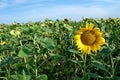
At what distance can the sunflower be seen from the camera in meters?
3.44

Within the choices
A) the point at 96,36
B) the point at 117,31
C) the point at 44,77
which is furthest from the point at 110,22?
the point at 44,77

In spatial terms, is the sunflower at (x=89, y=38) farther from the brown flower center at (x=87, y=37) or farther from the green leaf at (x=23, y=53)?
the green leaf at (x=23, y=53)

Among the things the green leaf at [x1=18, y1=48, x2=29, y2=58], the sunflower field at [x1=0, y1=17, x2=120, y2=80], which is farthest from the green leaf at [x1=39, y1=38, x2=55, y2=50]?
the green leaf at [x1=18, y1=48, x2=29, y2=58]

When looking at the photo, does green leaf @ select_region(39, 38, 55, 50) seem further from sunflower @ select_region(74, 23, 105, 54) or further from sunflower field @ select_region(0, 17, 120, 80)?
sunflower @ select_region(74, 23, 105, 54)

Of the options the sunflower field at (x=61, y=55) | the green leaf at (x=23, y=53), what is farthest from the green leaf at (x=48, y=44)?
the green leaf at (x=23, y=53)

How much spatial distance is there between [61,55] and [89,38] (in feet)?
5.99

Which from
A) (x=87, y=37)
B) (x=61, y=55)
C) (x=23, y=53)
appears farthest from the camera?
(x=61, y=55)

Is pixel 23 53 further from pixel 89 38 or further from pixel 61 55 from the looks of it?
pixel 61 55

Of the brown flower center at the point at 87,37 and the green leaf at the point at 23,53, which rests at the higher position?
the brown flower center at the point at 87,37

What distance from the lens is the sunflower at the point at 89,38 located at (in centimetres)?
344

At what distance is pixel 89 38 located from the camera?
354 centimetres

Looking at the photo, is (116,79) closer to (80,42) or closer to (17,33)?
(80,42)

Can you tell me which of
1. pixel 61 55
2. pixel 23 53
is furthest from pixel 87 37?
pixel 61 55

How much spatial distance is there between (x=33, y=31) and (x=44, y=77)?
1.07m
